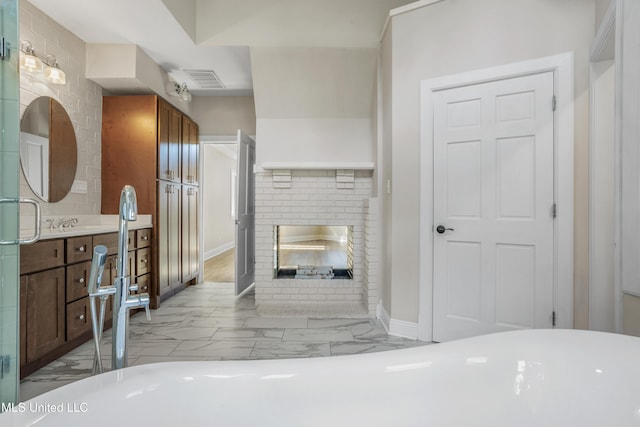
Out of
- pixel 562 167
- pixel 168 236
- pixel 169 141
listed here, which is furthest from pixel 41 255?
pixel 562 167

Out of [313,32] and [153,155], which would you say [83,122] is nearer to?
[153,155]

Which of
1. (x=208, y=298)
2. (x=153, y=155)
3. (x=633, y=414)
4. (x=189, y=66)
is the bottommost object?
(x=208, y=298)

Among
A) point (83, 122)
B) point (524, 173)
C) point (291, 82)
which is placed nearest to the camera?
point (524, 173)

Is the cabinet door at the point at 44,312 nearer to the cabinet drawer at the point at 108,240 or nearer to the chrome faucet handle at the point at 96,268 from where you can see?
the cabinet drawer at the point at 108,240

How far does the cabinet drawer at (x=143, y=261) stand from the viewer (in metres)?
3.37

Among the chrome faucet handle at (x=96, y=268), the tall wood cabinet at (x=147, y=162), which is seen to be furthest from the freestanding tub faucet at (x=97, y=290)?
the tall wood cabinet at (x=147, y=162)

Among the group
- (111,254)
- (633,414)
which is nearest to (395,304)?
(633,414)

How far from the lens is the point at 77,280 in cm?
252

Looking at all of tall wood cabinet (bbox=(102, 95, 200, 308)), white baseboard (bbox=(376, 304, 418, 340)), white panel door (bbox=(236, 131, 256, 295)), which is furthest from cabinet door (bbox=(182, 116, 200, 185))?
white baseboard (bbox=(376, 304, 418, 340))

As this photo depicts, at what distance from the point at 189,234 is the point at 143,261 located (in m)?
1.05

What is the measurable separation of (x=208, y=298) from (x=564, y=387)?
12.0 ft

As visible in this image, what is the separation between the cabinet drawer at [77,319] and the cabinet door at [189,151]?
2.02 m

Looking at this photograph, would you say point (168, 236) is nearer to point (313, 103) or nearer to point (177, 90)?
point (177, 90)

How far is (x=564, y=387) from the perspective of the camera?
1.07 metres
